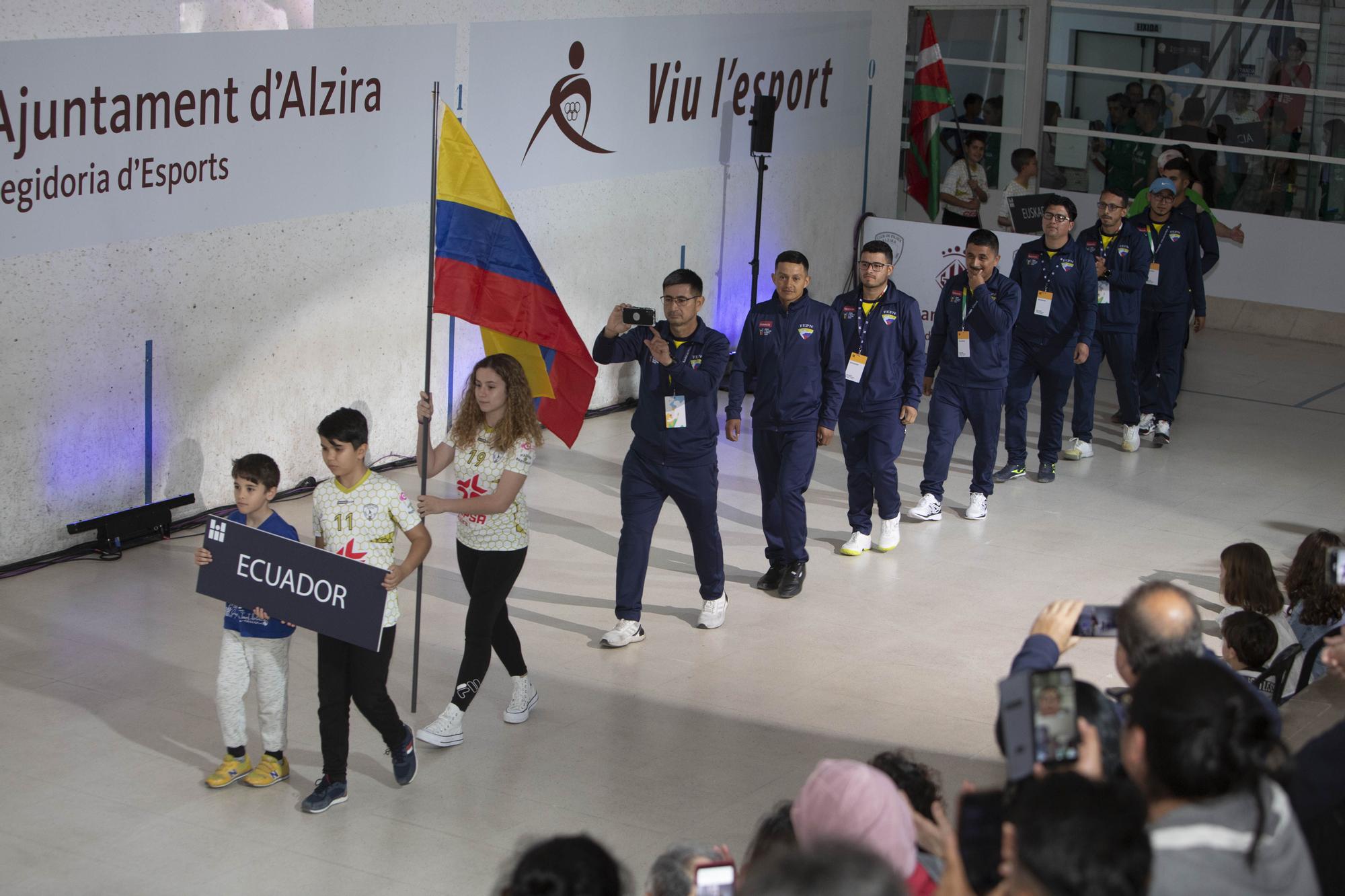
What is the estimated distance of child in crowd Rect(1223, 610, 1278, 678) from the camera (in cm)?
506

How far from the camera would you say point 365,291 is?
9.34 metres

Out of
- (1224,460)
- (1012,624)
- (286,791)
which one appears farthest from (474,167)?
(1224,460)

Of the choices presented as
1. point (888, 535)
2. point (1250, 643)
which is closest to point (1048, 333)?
point (888, 535)

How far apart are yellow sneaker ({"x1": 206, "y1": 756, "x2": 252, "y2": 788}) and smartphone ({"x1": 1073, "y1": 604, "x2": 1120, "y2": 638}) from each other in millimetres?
3101

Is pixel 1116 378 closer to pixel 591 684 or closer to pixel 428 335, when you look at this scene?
pixel 591 684

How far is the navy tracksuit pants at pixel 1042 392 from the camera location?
979 centimetres

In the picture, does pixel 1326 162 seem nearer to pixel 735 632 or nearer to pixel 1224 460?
pixel 1224 460

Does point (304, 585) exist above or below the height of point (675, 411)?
below

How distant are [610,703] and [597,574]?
5.64ft

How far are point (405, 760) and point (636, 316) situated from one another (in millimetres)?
2188

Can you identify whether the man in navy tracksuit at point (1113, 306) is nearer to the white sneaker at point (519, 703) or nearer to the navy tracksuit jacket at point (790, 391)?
the navy tracksuit jacket at point (790, 391)

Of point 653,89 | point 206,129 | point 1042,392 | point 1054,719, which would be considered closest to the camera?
point 1054,719

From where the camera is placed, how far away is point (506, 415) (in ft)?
18.5

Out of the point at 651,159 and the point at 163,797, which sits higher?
the point at 651,159
